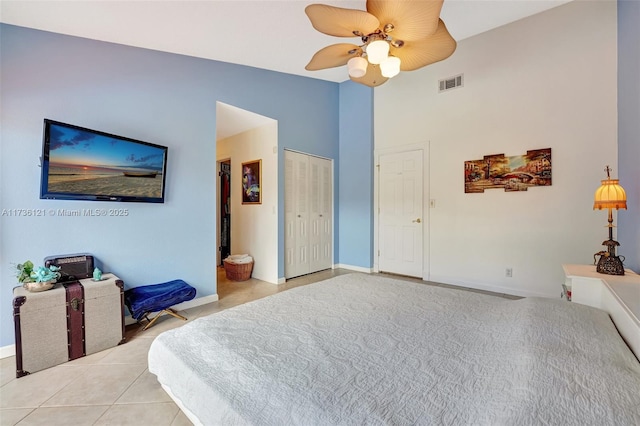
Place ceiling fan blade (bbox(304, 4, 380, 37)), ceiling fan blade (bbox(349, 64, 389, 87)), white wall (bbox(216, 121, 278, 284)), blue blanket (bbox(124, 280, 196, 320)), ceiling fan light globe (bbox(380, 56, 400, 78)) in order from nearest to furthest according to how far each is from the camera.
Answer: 1. ceiling fan blade (bbox(304, 4, 380, 37))
2. ceiling fan light globe (bbox(380, 56, 400, 78))
3. ceiling fan blade (bbox(349, 64, 389, 87))
4. blue blanket (bbox(124, 280, 196, 320))
5. white wall (bbox(216, 121, 278, 284))

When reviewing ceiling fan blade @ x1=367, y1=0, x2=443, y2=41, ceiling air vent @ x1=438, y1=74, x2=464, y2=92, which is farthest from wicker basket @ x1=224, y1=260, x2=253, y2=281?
ceiling air vent @ x1=438, y1=74, x2=464, y2=92

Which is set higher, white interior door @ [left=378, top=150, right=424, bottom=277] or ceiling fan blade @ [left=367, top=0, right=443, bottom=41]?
ceiling fan blade @ [left=367, top=0, right=443, bottom=41]

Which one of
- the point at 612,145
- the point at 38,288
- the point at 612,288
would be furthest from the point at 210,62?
the point at 612,145

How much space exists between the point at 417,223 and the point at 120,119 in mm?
3867

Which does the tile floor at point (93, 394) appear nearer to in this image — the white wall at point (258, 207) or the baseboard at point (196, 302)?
the baseboard at point (196, 302)

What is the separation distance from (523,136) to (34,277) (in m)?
4.92

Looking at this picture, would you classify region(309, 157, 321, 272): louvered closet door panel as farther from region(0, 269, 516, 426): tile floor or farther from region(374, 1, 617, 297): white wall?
region(0, 269, 516, 426): tile floor

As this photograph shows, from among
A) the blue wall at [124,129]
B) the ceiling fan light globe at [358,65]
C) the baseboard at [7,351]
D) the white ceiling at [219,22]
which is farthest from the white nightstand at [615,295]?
the baseboard at [7,351]

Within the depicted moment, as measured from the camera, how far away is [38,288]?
195 centimetres

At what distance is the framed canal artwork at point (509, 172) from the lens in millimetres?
3246

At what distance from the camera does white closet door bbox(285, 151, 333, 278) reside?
169 inches

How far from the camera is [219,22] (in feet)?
8.14

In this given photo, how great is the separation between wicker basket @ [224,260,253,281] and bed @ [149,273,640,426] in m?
2.78

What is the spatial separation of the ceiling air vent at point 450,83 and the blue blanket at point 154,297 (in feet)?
13.5
